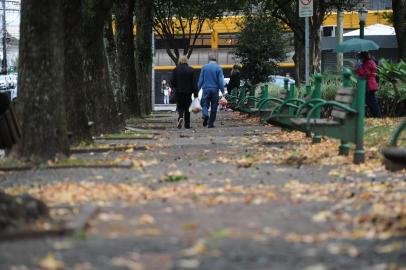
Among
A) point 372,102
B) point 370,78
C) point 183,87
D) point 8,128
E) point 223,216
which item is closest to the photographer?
point 223,216

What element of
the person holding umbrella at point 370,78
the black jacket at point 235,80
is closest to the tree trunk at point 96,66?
the person holding umbrella at point 370,78

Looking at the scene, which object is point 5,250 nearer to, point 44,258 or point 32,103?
point 44,258

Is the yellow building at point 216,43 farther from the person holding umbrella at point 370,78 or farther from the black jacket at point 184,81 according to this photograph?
the person holding umbrella at point 370,78

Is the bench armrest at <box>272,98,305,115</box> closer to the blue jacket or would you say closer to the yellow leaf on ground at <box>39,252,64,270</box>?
the blue jacket

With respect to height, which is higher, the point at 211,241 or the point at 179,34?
the point at 179,34

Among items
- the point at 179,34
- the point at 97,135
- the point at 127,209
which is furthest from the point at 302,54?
the point at 127,209

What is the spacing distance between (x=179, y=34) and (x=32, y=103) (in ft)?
137

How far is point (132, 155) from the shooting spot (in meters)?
12.1

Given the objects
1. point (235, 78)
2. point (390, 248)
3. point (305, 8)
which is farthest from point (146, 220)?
point (235, 78)

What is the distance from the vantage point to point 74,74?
44.3 ft

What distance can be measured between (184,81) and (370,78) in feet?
15.8

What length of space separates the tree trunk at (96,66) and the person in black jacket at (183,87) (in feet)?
13.4

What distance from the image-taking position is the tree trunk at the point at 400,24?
24.0m

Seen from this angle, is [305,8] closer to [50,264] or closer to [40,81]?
[40,81]
